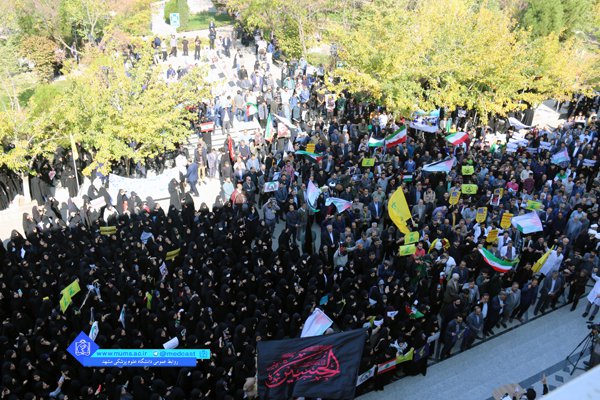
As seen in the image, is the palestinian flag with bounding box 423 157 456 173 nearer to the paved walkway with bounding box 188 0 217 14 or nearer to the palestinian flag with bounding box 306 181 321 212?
the palestinian flag with bounding box 306 181 321 212

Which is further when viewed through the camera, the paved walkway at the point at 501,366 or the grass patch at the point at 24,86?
the grass patch at the point at 24,86

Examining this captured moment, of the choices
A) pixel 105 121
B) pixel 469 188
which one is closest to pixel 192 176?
pixel 105 121

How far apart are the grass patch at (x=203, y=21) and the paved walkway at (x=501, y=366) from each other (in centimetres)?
3363

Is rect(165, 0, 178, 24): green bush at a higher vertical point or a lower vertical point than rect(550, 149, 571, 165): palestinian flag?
higher

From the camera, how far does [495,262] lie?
1346 centimetres

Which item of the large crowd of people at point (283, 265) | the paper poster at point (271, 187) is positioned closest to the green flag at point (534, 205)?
the large crowd of people at point (283, 265)

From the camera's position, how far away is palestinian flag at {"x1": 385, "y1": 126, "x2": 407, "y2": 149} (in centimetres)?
1938

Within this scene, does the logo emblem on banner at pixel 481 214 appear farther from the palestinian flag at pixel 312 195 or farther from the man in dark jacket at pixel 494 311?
the palestinian flag at pixel 312 195

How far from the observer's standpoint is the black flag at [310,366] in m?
8.00

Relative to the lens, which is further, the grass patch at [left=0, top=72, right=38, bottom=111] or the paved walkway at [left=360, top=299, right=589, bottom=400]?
the grass patch at [left=0, top=72, right=38, bottom=111]

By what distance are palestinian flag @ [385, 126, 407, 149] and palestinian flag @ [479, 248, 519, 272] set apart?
6942 mm

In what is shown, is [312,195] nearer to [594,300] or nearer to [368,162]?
[368,162]

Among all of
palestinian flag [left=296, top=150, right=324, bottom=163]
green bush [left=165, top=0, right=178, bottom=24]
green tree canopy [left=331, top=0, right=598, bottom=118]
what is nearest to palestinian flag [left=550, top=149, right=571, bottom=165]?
green tree canopy [left=331, top=0, right=598, bottom=118]

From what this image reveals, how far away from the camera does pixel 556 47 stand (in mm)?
26375
